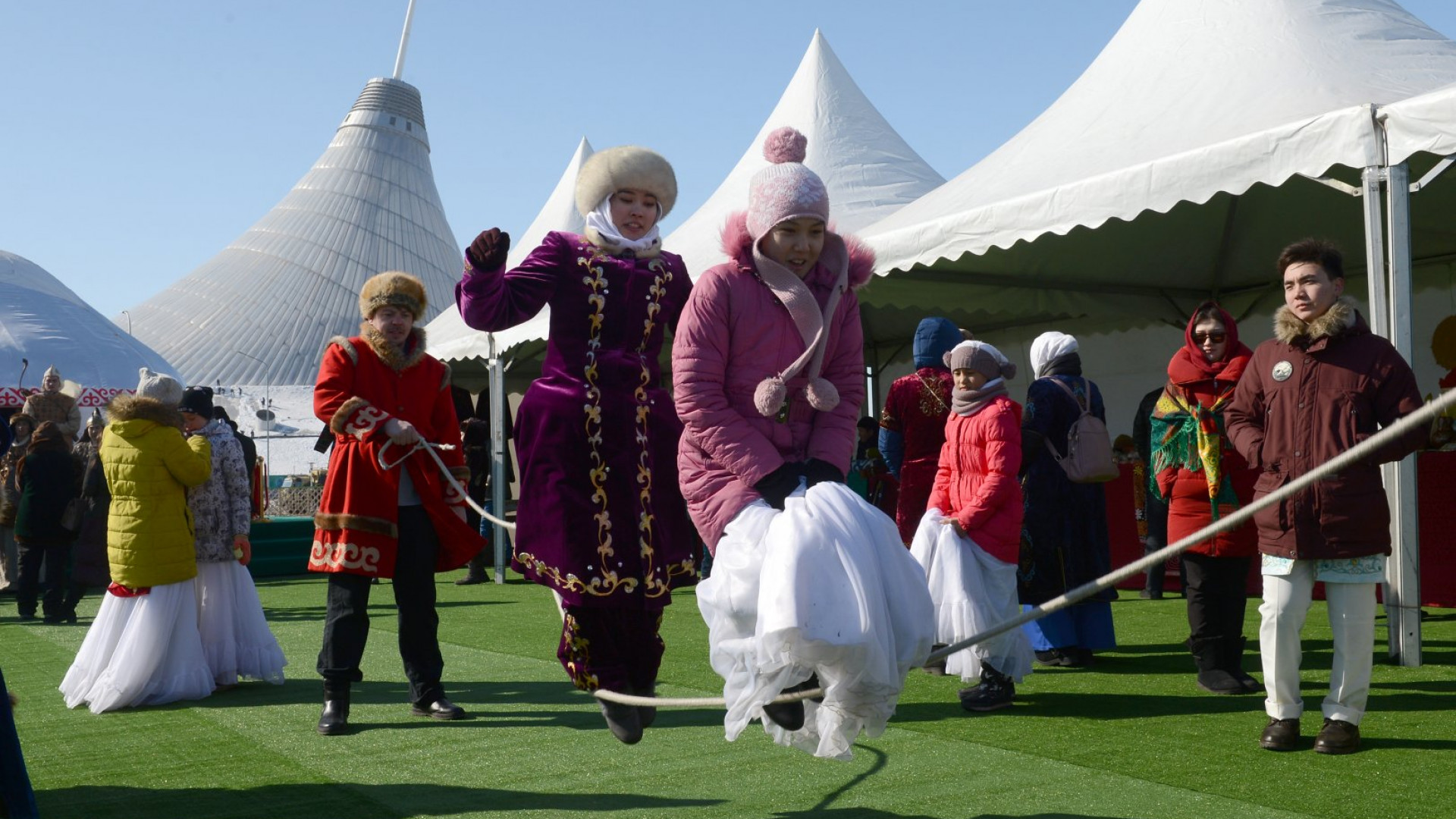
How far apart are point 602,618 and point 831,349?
92cm

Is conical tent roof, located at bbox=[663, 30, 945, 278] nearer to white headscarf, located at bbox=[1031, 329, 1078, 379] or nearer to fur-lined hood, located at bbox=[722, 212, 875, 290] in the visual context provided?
white headscarf, located at bbox=[1031, 329, 1078, 379]

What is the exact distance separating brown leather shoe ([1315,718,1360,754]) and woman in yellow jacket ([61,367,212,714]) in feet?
14.7

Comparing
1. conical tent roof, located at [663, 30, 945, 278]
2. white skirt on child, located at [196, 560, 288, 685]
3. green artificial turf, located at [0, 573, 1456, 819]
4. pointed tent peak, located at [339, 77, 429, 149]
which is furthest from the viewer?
pointed tent peak, located at [339, 77, 429, 149]

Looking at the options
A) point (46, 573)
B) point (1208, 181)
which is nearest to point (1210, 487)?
point (1208, 181)

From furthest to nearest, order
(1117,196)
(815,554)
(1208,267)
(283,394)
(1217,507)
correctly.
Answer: (283,394)
(1208,267)
(1117,196)
(1217,507)
(815,554)

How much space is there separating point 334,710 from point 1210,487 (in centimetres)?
347

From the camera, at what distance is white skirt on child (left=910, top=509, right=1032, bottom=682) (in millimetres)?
5027

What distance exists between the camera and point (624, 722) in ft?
11.0

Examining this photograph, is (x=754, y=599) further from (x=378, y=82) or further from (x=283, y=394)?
(x=378, y=82)

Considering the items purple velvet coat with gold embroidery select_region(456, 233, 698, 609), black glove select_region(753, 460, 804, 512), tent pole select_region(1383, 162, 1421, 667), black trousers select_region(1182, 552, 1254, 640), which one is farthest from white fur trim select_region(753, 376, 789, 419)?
tent pole select_region(1383, 162, 1421, 667)

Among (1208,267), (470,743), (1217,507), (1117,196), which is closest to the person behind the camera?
(470,743)

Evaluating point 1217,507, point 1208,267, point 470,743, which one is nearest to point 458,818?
point 470,743

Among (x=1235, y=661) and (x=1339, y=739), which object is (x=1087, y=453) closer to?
(x=1235, y=661)

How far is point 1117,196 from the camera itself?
6.65 m
